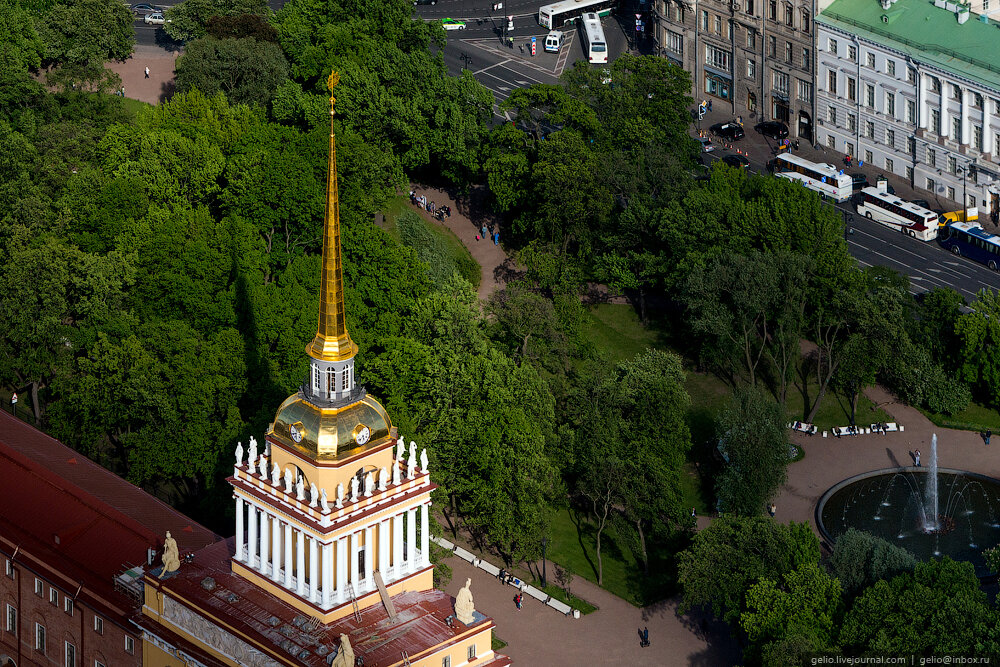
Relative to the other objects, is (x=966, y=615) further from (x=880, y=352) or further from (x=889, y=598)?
(x=880, y=352)

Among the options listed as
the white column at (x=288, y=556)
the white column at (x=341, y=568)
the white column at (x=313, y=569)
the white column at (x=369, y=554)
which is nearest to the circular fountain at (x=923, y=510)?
the white column at (x=369, y=554)

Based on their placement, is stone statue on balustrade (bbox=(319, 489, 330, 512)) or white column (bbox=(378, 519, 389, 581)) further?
white column (bbox=(378, 519, 389, 581))

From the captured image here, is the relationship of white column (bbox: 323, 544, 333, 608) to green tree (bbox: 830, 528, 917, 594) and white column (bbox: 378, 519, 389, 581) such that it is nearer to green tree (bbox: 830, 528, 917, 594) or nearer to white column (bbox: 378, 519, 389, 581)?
white column (bbox: 378, 519, 389, 581)

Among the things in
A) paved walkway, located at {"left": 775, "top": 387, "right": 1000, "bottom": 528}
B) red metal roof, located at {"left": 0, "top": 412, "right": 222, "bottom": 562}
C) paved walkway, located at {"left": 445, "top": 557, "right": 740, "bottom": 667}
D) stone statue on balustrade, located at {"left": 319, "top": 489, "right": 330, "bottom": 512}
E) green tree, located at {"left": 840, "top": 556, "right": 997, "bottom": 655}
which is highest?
stone statue on balustrade, located at {"left": 319, "top": 489, "right": 330, "bottom": 512}

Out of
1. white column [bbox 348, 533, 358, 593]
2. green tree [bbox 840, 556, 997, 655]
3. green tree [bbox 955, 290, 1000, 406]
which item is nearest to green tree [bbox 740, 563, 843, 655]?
green tree [bbox 840, 556, 997, 655]

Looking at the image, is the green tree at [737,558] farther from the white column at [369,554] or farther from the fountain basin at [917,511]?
the white column at [369,554]

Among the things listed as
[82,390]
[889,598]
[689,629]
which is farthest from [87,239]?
[889,598]
